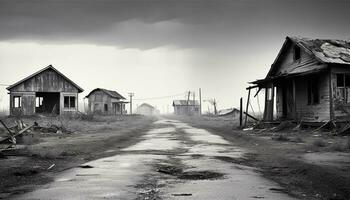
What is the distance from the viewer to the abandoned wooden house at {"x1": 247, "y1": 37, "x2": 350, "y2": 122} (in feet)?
68.8

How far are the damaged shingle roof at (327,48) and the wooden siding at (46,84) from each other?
2687cm

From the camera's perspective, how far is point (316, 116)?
22516mm

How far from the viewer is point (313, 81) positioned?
23.4 metres

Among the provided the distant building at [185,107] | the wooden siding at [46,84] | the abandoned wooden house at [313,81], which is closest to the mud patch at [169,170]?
the abandoned wooden house at [313,81]

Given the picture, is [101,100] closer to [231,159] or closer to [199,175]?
[231,159]

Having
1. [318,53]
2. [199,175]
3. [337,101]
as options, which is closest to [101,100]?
[318,53]

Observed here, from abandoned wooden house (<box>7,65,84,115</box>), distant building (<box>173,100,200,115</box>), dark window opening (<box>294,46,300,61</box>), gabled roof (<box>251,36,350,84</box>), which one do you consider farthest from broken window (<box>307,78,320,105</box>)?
distant building (<box>173,100,200,115</box>)

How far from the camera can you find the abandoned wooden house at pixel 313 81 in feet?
68.8

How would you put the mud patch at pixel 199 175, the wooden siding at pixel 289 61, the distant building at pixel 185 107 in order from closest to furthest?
the mud patch at pixel 199 175 → the wooden siding at pixel 289 61 → the distant building at pixel 185 107

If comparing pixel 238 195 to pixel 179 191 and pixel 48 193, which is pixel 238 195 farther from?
pixel 48 193

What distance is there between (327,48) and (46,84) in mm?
30173

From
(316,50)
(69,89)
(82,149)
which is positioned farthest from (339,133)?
(69,89)

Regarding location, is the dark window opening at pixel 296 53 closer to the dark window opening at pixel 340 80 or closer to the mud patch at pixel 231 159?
the dark window opening at pixel 340 80

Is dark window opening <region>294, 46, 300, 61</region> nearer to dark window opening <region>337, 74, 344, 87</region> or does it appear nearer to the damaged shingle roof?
the damaged shingle roof
